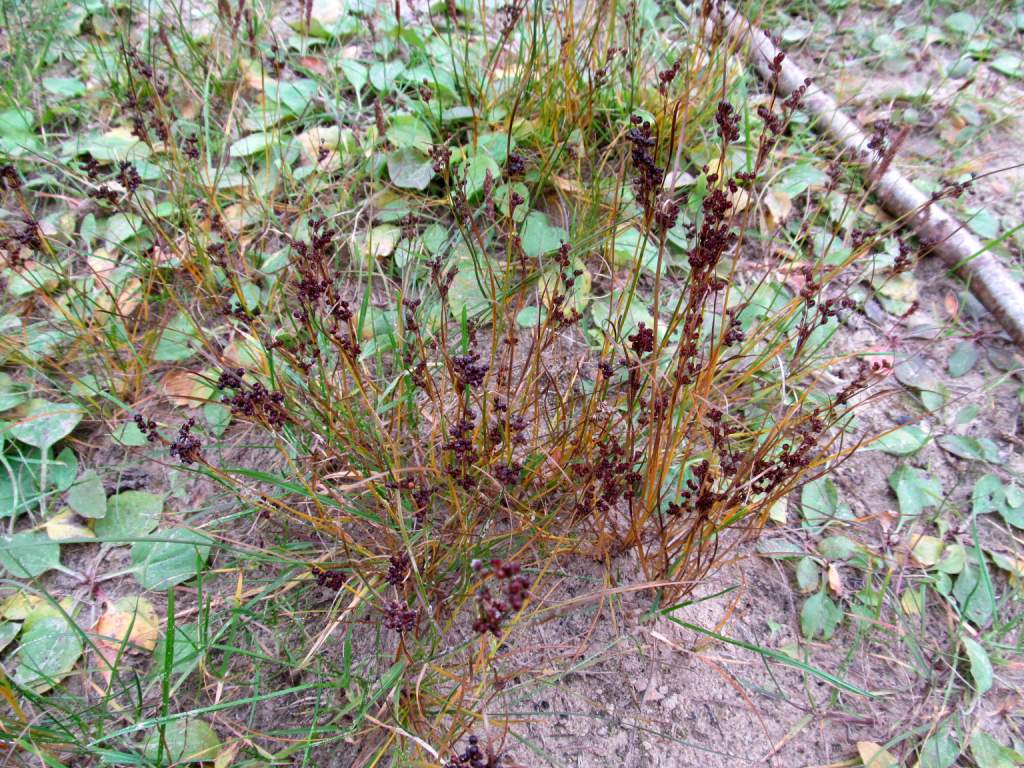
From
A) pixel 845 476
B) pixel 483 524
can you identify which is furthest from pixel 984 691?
pixel 483 524

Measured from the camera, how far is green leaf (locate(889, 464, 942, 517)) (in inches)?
74.7

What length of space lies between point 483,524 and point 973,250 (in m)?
1.87

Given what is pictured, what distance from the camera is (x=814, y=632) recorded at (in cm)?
170

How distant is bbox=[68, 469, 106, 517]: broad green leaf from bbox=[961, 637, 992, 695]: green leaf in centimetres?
213

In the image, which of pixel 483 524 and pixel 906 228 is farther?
pixel 906 228

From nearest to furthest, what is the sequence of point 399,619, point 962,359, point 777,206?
1. point 399,619
2. point 962,359
3. point 777,206

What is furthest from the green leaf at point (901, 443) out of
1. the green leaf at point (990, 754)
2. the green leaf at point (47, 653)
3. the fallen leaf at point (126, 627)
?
the green leaf at point (47, 653)

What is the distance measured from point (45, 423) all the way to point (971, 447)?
8.37ft

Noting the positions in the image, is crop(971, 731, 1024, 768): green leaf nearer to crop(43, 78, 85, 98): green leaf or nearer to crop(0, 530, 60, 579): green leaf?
crop(0, 530, 60, 579): green leaf

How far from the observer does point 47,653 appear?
161 cm

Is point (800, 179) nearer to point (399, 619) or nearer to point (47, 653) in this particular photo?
point (399, 619)

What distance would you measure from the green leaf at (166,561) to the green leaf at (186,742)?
0.34 metres

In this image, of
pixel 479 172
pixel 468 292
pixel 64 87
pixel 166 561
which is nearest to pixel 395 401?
pixel 468 292

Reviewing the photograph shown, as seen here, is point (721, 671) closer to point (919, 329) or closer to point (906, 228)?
point (919, 329)
